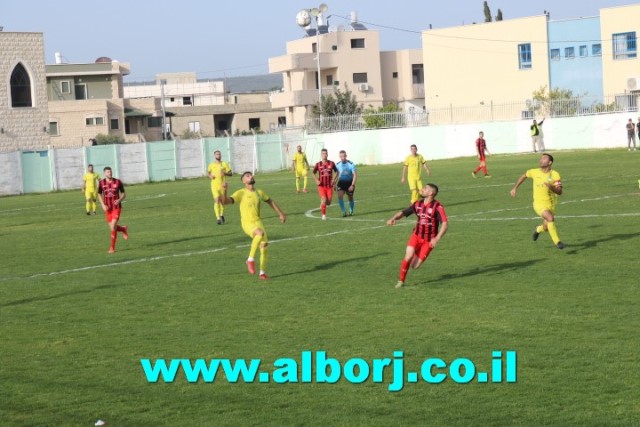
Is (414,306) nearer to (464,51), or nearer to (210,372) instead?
(210,372)

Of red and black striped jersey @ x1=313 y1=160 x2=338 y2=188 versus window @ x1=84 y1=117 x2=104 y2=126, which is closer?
red and black striped jersey @ x1=313 y1=160 x2=338 y2=188

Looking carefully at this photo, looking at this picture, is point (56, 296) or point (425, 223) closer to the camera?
point (425, 223)

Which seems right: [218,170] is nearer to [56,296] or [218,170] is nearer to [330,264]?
[330,264]

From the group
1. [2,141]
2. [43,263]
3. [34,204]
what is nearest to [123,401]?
[43,263]

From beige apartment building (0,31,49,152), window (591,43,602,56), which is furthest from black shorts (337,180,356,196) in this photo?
window (591,43,602,56)

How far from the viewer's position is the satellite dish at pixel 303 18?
102 meters

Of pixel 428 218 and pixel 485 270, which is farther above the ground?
pixel 428 218

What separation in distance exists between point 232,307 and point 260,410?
230 inches

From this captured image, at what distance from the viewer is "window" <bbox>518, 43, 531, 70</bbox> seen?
285 feet

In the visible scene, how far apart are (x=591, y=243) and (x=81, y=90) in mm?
88672

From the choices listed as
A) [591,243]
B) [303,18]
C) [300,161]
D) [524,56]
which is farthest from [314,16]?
[591,243]

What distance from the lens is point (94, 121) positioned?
10181cm

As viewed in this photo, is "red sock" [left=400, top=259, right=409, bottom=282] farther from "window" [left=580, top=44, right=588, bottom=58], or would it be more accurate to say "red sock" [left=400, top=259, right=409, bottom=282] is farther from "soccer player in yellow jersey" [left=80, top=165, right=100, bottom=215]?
"window" [left=580, top=44, right=588, bottom=58]

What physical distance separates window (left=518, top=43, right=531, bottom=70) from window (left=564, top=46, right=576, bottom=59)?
307 centimetres
